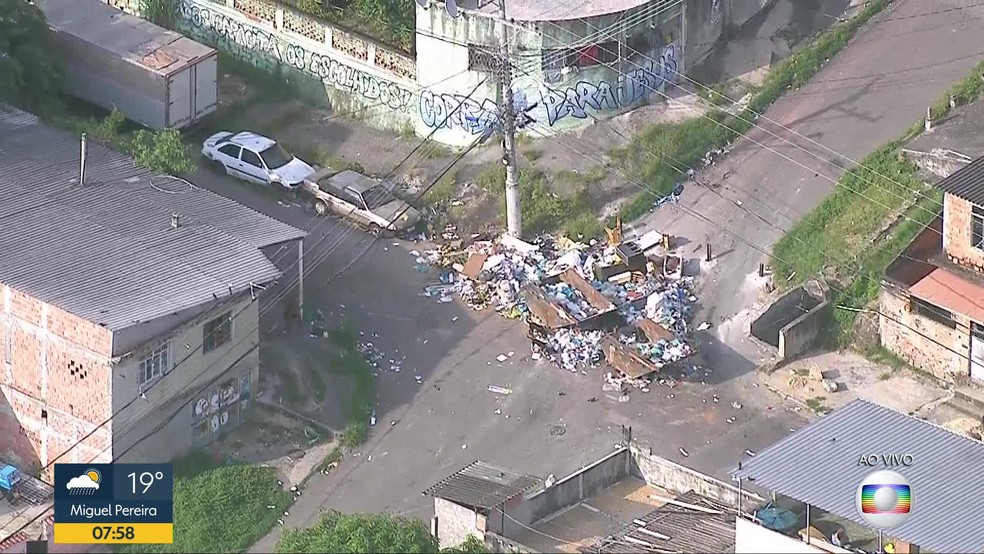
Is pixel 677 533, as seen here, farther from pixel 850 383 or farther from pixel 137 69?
pixel 137 69

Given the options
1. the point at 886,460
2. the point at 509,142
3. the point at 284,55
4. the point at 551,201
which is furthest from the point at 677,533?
the point at 284,55

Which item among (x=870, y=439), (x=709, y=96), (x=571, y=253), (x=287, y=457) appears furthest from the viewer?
(x=709, y=96)

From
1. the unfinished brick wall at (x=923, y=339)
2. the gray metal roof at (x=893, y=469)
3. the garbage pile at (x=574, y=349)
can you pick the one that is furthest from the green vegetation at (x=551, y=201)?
the gray metal roof at (x=893, y=469)

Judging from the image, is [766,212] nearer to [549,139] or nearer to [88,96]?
[549,139]

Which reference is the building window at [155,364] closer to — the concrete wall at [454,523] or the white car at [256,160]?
the concrete wall at [454,523]

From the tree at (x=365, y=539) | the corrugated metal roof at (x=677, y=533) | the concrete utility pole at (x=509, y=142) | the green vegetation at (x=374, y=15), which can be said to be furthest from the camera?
the green vegetation at (x=374, y=15)

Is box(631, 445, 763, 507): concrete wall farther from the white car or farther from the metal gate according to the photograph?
the white car

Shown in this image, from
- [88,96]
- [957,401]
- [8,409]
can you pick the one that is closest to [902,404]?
[957,401]
